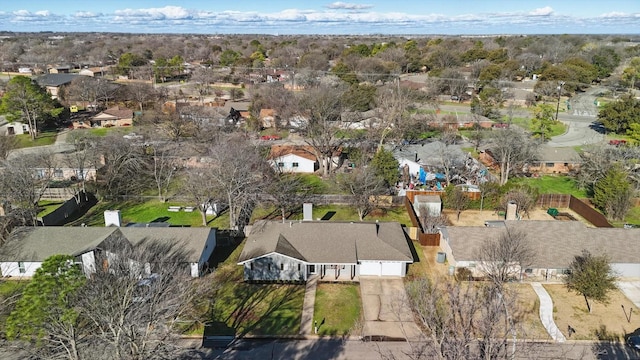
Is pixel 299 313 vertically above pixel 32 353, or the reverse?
pixel 32 353

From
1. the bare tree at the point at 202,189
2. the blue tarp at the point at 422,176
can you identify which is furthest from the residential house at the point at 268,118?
the bare tree at the point at 202,189

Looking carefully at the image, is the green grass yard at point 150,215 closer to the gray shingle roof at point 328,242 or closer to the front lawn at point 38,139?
the gray shingle roof at point 328,242

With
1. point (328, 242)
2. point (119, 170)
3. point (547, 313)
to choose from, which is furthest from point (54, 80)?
point (547, 313)

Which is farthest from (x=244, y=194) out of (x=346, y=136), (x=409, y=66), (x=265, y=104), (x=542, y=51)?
(x=542, y=51)

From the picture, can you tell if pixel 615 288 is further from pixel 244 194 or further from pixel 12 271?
pixel 12 271

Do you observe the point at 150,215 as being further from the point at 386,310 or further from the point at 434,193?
the point at 434,193

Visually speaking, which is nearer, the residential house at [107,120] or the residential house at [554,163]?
the residential house at [554,163]
